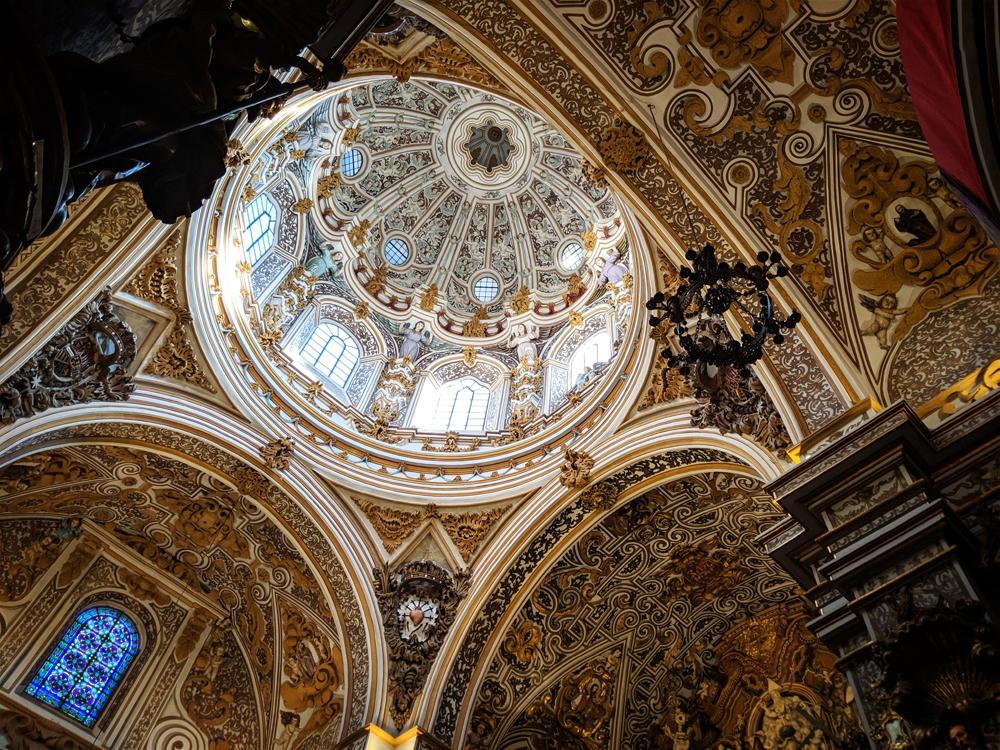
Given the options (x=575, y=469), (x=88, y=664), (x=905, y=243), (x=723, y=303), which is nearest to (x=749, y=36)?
(x=905, y=243)

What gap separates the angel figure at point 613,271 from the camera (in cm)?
1351

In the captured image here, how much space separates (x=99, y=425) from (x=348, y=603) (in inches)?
176

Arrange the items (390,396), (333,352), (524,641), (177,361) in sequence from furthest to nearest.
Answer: (333,352) → (390,396) → (524,641) → (177,361)

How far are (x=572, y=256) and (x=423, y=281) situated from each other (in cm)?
338

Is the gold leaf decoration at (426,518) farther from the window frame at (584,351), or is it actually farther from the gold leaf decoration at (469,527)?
the window frame at (584,351)

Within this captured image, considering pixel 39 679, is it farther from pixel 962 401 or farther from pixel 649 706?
pixel 962 401

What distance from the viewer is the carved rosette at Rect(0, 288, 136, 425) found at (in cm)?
884

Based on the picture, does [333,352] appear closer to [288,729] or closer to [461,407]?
[461,407]

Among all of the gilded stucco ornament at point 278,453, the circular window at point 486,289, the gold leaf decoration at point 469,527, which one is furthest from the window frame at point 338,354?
the gold leaf decoration at point 469,527

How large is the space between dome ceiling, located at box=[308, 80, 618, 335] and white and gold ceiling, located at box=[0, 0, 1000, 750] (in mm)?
112

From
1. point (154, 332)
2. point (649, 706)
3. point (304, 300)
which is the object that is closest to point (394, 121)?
point (304, 300)

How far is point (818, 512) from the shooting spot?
6.63 m

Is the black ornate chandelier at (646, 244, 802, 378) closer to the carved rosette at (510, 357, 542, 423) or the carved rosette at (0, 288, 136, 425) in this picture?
the carved rosette at (510, 357, 542, 423)

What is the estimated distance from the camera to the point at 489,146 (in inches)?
663
